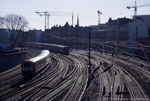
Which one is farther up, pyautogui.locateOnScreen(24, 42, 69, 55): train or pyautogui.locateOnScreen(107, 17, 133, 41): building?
pyautogui.locateOnScreen(107, 17, 133, 41): building

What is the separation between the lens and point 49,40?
62.1 metres

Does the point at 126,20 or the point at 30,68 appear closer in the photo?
the point at 30,68

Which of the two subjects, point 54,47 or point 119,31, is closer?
point 54,47

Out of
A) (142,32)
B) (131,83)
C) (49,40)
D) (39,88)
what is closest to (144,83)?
(131,83)

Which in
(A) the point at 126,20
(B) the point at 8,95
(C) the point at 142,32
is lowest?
(B) the point at 8,95

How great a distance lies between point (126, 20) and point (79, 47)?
50.4ft

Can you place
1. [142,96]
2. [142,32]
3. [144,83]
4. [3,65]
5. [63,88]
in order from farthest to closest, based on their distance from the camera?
[142,32] < [3,65] < [144,83] < [63,88] < [142,96]

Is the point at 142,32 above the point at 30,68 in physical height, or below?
above

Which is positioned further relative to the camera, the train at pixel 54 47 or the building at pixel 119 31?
the building at pixel 119 31

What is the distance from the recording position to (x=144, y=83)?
15.8 metres

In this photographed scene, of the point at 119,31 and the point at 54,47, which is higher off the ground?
the point at 119,31

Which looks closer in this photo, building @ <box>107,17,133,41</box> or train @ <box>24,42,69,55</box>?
train @ <box>24,42,69,55</box>

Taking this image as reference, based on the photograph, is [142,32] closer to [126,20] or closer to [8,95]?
[126,20]

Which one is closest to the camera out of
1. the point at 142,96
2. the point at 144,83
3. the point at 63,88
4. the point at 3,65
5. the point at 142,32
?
the point at 142,96
